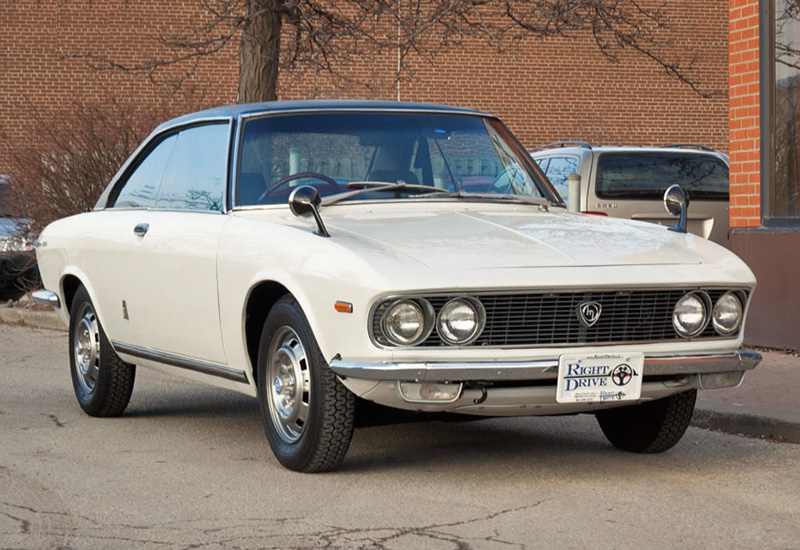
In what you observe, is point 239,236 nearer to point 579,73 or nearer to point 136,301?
point 136,301

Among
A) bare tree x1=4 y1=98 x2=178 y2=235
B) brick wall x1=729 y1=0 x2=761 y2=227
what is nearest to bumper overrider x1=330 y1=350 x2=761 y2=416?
brick wall x1=729 y1=0 x2=761 y2=227

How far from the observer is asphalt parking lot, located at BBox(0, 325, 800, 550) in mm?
5082

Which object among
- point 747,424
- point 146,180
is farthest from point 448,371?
point 146,180

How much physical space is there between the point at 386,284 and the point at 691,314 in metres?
1.42

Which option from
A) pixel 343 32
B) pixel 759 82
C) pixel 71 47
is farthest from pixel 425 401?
pixel 71 47

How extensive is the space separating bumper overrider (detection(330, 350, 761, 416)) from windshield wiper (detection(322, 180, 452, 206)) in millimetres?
1293

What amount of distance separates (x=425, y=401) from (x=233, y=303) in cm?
128

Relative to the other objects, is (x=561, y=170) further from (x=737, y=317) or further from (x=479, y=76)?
(x=479, y=76)

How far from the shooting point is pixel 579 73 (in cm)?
2889

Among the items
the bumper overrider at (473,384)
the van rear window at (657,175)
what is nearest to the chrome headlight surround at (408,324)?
the bumper overrider at (473,384)

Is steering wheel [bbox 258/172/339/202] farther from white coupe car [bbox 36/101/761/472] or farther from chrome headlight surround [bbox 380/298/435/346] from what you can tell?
chrome headlight surround [bbox 380/298/435/346]

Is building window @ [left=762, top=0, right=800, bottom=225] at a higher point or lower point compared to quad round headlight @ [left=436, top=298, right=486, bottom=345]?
higher

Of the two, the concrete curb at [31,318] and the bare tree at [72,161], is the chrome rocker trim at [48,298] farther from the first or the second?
the bare tree at [72,161]

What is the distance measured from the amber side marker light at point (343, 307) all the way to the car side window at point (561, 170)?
28.1 feet
